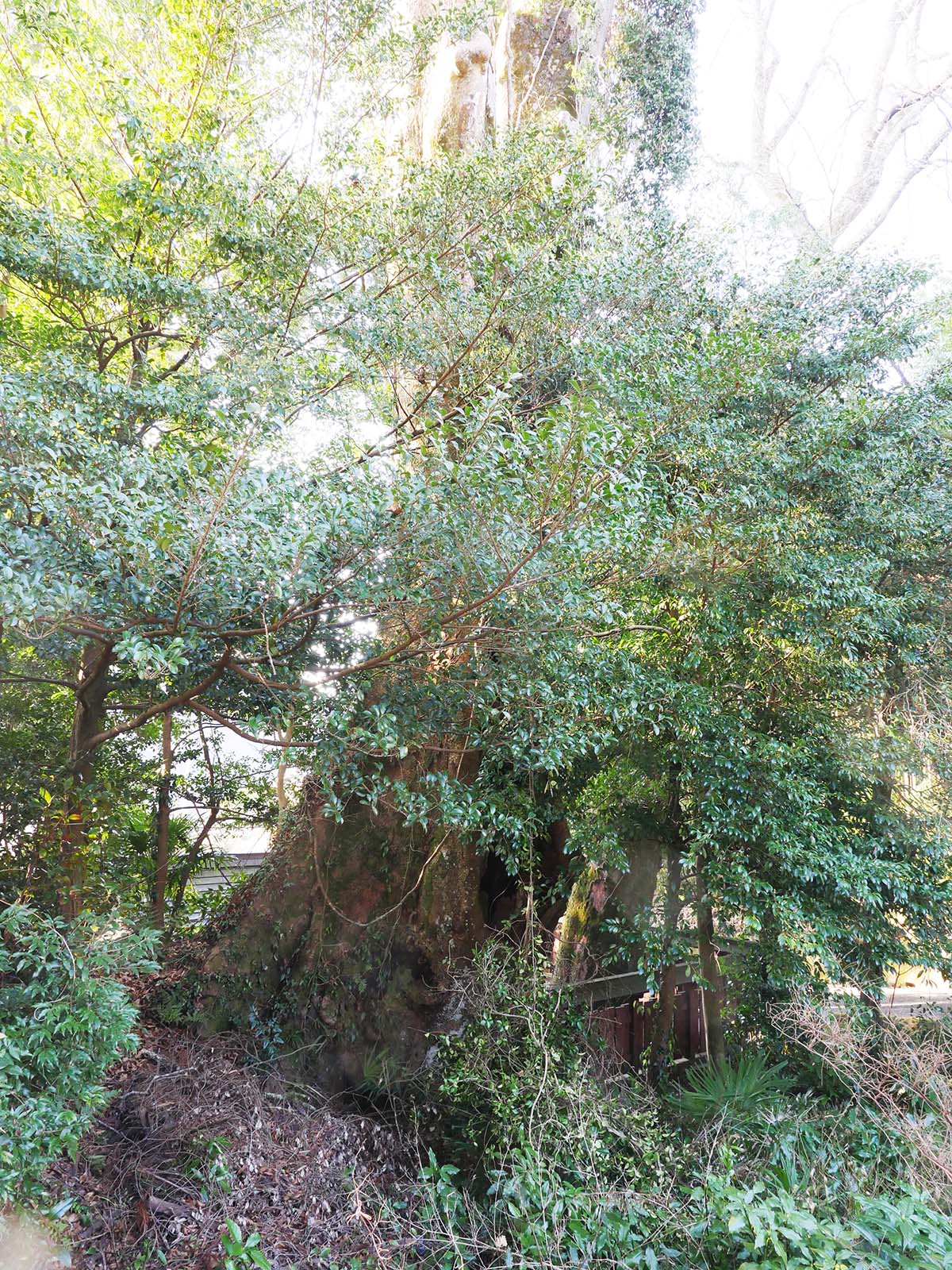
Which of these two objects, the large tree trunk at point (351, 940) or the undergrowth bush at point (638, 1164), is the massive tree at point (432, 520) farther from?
the undergrowth bush at point (638, 1164)

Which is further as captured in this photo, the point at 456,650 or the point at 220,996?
the point at 220,996

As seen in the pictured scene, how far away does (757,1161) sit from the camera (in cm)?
439

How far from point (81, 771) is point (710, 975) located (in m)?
5.28

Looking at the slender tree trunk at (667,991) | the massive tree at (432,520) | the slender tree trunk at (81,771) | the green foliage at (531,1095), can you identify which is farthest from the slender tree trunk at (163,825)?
the slender tree trunk at (667,991)

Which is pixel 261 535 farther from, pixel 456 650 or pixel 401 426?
pixel 401 426

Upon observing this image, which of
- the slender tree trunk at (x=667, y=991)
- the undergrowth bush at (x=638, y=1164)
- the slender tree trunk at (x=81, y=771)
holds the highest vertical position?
the slender tree trunk at (x=81, y=771)

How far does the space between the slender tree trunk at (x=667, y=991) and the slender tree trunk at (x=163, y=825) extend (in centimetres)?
436

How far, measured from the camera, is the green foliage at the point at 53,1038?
10.5 feet

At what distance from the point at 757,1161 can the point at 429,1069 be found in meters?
2.37

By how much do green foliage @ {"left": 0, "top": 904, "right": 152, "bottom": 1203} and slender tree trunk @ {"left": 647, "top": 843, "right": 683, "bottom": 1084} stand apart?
409cm

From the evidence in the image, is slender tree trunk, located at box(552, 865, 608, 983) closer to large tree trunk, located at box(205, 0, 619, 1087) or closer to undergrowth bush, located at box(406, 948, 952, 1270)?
undergrowth bush, located at box(406, 948, 952, 1270)

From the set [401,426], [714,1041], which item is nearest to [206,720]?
[401,426]

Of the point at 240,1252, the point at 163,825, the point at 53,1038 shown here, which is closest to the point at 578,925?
the point at 163,825

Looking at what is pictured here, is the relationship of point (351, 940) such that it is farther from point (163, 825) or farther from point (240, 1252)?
point (240, 1252)
